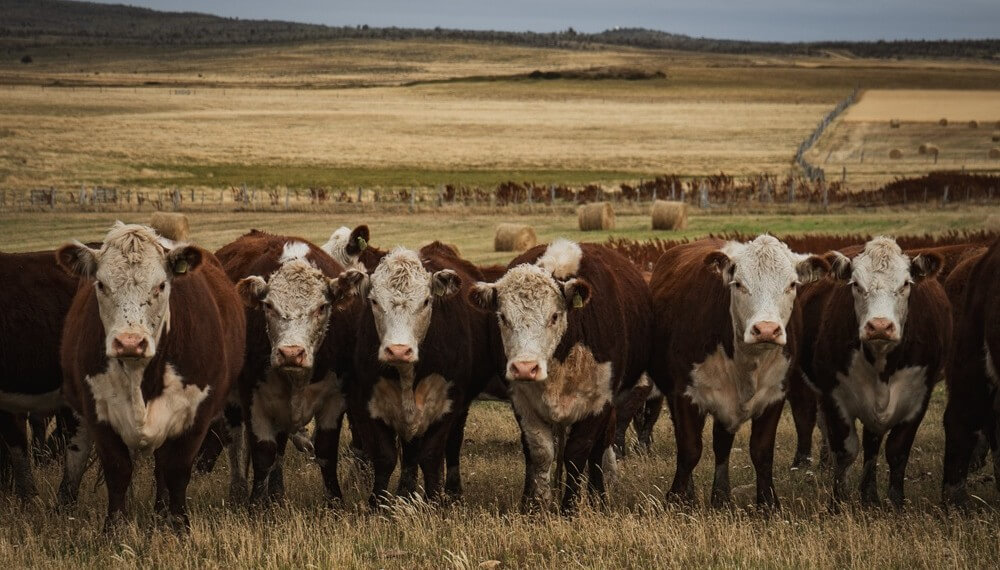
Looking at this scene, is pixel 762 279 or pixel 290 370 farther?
pixel 290 370

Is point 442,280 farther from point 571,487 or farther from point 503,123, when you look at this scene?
point 503,123

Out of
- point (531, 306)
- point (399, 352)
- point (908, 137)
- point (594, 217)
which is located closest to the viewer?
point (399, 352)

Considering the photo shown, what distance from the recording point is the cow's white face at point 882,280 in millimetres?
8523

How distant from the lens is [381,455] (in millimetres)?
8828

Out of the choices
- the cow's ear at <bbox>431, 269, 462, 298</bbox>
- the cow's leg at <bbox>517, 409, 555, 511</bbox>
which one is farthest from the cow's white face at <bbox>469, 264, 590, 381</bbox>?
the cow's leg at <bbox>517, 409, 555, 511</bbox>

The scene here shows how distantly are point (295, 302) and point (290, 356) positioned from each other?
0.54 meters

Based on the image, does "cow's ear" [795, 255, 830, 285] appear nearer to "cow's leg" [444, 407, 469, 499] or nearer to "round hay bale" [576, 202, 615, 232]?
"cow's leg" [444, 407, 469, 499]

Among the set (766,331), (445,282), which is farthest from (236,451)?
(766,331)

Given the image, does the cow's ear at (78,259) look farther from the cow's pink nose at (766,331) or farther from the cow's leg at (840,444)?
the cow's leg at (840,444)

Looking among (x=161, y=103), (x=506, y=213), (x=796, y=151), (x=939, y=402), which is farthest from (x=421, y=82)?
(x=939, y=402)

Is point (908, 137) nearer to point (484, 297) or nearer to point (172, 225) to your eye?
point (172, 225)

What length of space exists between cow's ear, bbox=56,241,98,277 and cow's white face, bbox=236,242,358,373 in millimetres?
1527

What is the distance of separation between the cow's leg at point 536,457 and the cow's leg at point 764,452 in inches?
56.8

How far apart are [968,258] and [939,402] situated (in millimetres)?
3696
